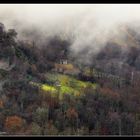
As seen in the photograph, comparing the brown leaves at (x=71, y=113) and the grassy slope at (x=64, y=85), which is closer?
the brown leaves at (x=71, y=113)

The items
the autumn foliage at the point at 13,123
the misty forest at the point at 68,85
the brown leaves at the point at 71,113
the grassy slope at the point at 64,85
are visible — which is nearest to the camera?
the autumn foliage at the point at 13,123

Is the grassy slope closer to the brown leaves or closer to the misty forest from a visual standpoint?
the misty forest

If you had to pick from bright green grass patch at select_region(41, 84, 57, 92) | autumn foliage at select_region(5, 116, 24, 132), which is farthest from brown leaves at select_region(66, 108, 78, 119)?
bright green grass patch at select_region(41, 84, 57, 92)

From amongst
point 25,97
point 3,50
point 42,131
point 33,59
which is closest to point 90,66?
point 33,59

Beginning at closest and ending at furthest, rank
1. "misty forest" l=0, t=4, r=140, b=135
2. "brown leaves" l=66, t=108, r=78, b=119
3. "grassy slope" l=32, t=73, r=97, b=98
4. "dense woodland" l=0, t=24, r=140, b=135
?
1. "dense woodland" l=0, t=24, r=140, b=135
2. "misty forest" l=0, t=4, r=140, b=135
3. "brown leaves" l=66, t=108, r=78, b=119
4. "grassy slope" l=32, t=73, r=97, b=98

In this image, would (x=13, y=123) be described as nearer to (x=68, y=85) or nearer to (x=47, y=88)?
(x=47, y=88)

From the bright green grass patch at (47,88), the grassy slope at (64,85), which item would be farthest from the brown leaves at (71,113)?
the bright green grass patch at (47,88)

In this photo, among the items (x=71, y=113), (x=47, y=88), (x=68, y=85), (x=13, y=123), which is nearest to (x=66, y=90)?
(x=68, y=85)

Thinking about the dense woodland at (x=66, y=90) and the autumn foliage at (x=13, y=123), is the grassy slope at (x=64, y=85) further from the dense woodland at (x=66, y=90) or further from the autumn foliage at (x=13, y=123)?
the autumn foliage at (x=13, y=123)
